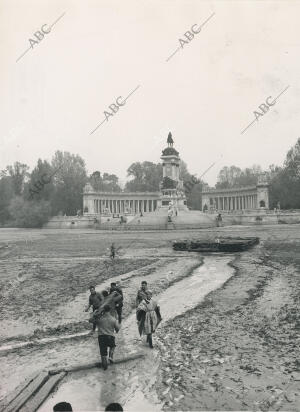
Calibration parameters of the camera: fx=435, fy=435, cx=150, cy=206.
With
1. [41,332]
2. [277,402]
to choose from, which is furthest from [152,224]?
[277,402]

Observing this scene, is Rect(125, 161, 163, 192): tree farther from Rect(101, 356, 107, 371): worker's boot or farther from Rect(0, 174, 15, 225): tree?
Rect(101, 356, 107, 371): worker's boot

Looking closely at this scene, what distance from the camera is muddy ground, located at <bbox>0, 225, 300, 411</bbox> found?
8.64 meters

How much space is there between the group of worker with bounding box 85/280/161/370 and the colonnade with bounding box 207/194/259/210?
86333mm

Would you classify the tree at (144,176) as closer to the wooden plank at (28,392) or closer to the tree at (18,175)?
the tree at (18,175)

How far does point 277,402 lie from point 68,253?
28342 mm

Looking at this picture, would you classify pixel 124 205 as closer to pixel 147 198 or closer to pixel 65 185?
pixel 147 198

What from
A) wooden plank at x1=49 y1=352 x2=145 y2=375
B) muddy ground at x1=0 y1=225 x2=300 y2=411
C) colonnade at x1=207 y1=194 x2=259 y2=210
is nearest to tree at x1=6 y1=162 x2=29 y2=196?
colonnade at x1=207 y1=194 x2=259 y2=210

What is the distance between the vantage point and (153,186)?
12262 centimetres

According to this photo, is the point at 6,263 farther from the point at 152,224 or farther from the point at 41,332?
the point at 152,224

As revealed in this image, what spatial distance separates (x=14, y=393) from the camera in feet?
28.6

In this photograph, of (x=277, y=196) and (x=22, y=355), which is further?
(x=277, y=196)

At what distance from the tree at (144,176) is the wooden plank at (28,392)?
11229cm

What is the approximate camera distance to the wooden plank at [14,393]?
826cm

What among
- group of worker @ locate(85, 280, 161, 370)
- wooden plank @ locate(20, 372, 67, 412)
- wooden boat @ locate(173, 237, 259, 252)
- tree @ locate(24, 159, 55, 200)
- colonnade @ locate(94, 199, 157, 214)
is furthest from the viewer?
colonnade @ locate(94, 199, 157, 214)
